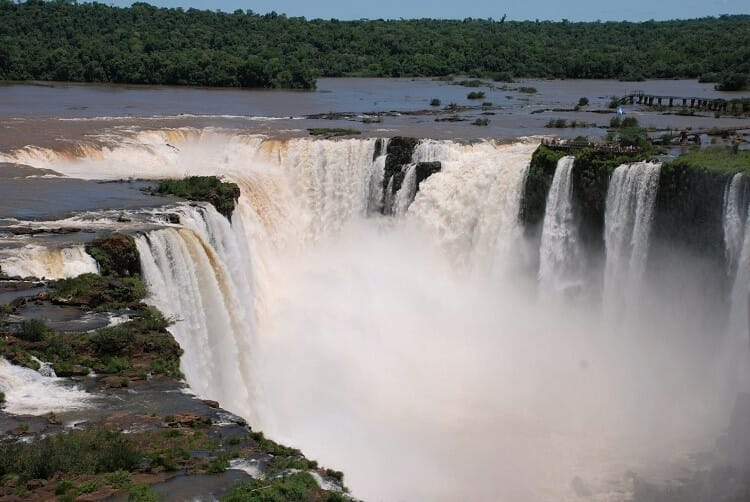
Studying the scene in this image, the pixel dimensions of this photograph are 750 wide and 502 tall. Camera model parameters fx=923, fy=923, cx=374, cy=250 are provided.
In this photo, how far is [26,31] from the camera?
84.6 m

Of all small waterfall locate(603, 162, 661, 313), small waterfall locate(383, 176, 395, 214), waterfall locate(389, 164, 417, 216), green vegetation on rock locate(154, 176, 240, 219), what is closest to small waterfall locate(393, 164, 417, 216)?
waterfall locate(389, 164, 417, 216)

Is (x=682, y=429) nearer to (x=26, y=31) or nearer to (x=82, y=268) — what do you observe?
(x=82, y=268)

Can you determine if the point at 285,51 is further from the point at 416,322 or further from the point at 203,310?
the point at 203,310

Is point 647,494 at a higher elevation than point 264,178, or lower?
lower

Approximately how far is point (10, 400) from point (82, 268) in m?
5.36

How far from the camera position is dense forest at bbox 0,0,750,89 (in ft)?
232

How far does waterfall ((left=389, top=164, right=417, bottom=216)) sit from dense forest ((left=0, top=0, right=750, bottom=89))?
41.0 meters

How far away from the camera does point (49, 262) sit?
689 inches

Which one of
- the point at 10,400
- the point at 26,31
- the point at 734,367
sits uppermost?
the point at 26,31

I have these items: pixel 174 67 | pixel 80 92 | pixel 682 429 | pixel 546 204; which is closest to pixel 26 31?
pixel 174 67

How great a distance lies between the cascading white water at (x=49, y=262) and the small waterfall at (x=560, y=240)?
13.6 meters

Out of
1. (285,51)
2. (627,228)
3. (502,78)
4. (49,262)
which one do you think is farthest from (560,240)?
(285,51)

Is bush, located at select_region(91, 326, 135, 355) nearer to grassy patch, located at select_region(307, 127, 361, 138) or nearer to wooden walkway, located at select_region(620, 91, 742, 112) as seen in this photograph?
grassy patch, located at select_region(307, 127, 361, 138)

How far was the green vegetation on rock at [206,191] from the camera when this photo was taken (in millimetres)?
24250
